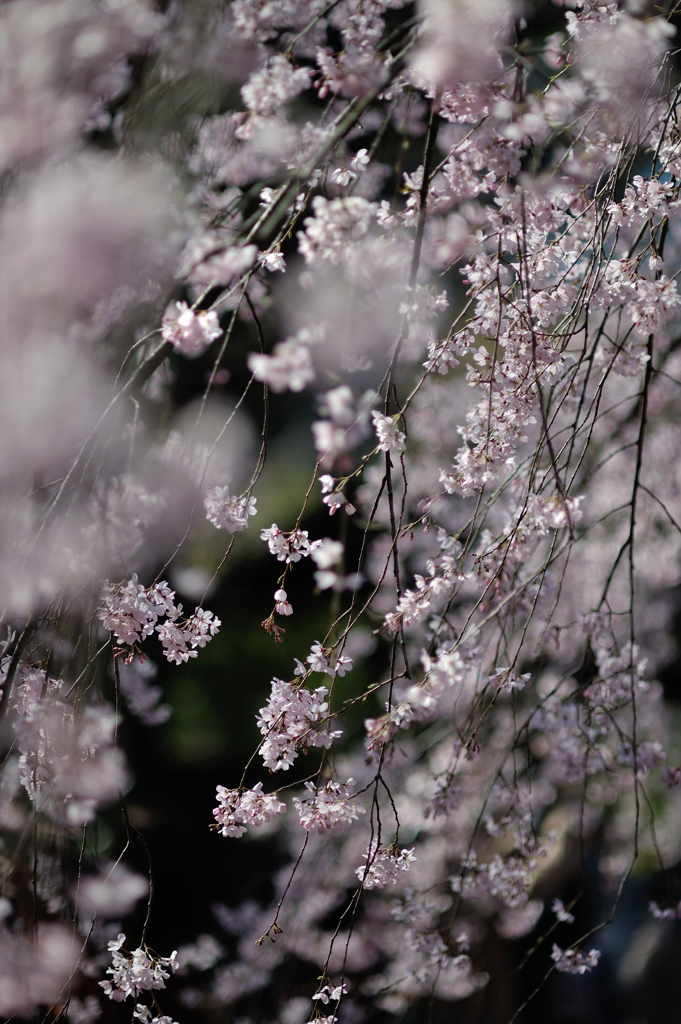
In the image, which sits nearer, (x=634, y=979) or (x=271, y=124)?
(x=271, y=124)

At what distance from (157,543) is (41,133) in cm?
149

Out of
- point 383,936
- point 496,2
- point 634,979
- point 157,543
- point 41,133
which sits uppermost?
point 157,543

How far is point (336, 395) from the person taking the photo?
29.6 inches

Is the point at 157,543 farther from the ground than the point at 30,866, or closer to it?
farther from the ground

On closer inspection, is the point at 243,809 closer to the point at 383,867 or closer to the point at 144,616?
the point at 383,867

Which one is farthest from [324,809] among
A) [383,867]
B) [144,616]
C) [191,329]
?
[191,329]

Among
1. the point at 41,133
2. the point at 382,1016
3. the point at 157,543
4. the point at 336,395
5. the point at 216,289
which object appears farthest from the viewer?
the point at 382,1016

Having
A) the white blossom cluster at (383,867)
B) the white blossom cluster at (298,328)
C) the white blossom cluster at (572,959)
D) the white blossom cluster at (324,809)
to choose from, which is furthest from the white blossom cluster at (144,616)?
the white blossom cluster at (572,959)

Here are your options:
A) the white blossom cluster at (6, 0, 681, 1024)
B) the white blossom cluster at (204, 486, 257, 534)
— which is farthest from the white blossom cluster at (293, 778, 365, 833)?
the white blossom cluster at (204, 486, 257, 534)

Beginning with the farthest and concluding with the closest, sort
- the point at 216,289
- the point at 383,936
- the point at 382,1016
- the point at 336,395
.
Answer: the point at 383,936 → the point at 382,1016 → the point at 216,289 → the point at 336,395

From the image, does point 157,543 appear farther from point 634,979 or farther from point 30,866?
point 634,979

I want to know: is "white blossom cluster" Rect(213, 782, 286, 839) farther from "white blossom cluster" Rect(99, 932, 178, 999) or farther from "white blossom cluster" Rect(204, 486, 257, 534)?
"white blossom cluster" Rect(204, 486, 257, 534)

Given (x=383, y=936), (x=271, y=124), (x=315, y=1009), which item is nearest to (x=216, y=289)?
(x=271, y=124)

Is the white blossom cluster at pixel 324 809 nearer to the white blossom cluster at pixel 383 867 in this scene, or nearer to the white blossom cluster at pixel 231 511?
the white blossom cluster at pixel 383 867
